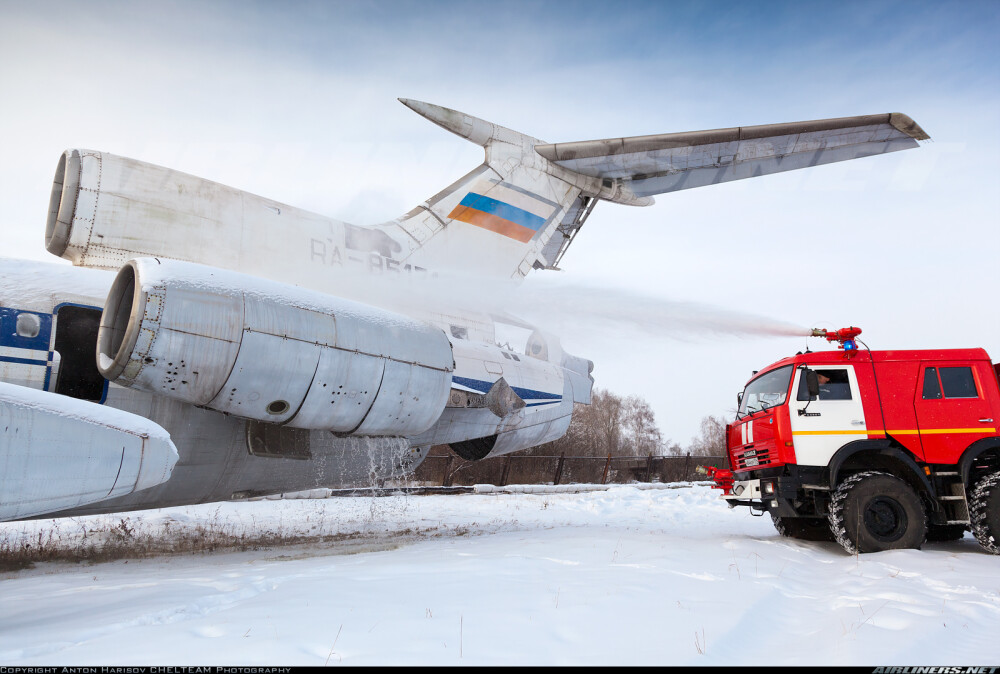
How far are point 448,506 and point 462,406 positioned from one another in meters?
7.09

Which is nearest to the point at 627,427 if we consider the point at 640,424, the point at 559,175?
the point at 640,424

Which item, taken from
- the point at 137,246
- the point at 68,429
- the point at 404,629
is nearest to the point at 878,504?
the point at 404,629

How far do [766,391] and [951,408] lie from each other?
2140 millimetres

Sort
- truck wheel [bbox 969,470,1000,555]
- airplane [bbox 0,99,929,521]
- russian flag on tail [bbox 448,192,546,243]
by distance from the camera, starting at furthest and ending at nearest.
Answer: russian flag on tail [bbox 448,192,546,243], truck wheel [bbox 969,470,1000,555], airplane [bbox 0,99,929,521]

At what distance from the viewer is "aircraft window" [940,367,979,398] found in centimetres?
800

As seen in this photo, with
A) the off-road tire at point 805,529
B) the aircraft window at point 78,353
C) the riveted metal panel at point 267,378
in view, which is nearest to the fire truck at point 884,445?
the off-road tire at point 805,529

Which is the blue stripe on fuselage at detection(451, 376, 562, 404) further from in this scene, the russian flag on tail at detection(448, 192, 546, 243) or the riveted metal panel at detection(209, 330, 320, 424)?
the russian flag on tail at detection(448, 192, 546, 243)

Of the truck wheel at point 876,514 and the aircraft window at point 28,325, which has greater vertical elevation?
the aircraft window at point 28,325

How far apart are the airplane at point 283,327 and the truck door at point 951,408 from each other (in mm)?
3068

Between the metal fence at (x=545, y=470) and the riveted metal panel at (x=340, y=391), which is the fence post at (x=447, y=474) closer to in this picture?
the metal fence at (x=545, y=470)

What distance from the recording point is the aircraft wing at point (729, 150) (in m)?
8.63

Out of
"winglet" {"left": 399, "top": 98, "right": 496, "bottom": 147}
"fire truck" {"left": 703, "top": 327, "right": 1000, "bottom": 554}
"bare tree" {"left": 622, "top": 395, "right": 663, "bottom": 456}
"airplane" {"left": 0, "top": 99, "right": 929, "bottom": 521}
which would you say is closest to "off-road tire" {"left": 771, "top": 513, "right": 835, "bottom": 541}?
"fire truck" {"left": 703, "top": 327, "right": 1000, "bottom": 554}

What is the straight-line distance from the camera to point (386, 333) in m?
7.36

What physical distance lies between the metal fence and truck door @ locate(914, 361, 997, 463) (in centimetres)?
1594
